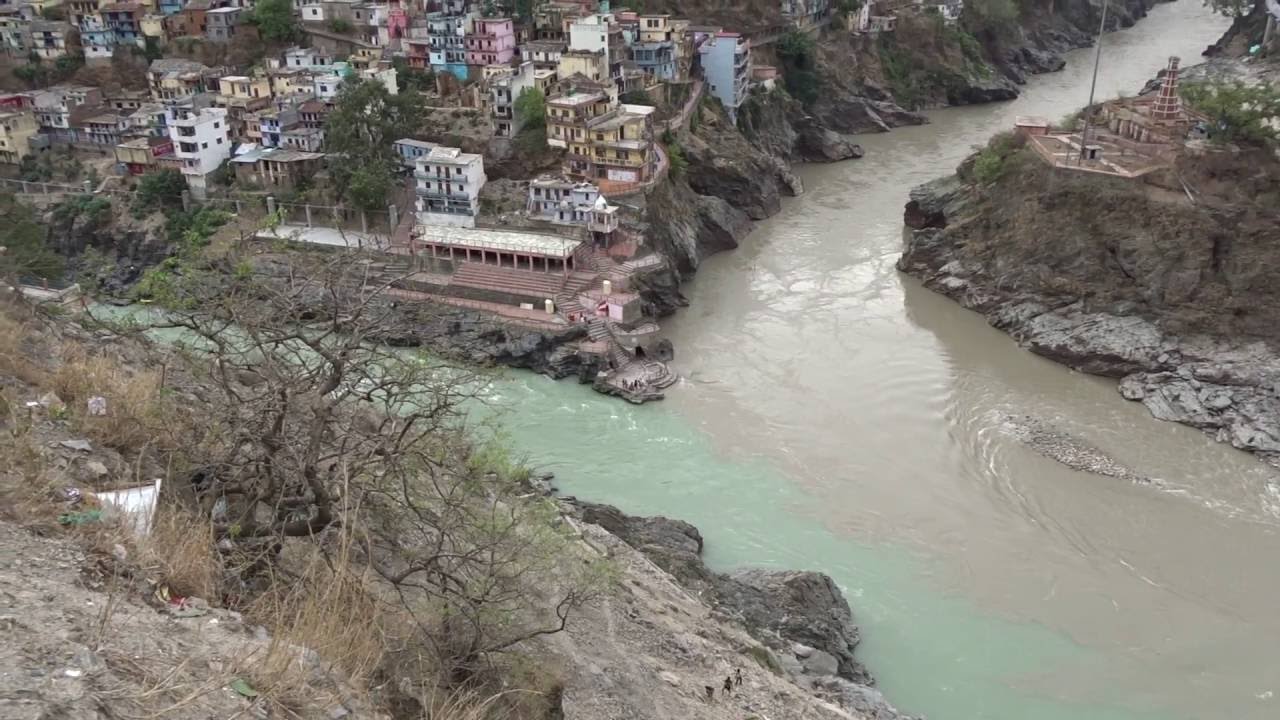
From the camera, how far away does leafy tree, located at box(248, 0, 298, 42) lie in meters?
34.5

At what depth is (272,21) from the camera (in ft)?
113

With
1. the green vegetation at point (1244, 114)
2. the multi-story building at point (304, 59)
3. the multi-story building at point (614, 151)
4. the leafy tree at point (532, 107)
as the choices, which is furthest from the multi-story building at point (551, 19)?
the green vegetation at point (1244, 114)

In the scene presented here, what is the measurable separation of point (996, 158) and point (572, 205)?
11286 mm

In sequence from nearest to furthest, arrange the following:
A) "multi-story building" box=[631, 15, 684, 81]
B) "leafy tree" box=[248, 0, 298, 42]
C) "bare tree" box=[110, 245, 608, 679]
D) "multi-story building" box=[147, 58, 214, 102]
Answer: "bare tree" box=[110, 245, 608, 679]
"multi-story building" box=[631, 15, 684, 81]
"multi-story building" box=[147, 58, 214, 102]
"leafy tree" box=[248, 0, 298, 42]

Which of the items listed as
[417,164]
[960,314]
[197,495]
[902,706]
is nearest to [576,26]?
[417,164]

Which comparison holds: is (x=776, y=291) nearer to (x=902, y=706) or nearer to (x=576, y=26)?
(x=576, y=26)

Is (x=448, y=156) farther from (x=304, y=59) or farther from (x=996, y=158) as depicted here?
(x=996, y=158)

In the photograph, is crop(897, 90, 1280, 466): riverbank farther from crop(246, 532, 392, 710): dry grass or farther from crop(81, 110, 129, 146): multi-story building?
crop(81, 110, 129, 146): multi-story building

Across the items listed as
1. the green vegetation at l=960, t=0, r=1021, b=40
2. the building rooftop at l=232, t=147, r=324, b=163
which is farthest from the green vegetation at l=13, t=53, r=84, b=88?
the green vegetation at l=960, t=0, r=1021, b=40

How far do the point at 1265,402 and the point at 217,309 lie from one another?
18.5 m

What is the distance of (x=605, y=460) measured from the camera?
1659 cm

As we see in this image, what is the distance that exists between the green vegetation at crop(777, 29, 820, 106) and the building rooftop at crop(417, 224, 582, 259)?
19.1 meters

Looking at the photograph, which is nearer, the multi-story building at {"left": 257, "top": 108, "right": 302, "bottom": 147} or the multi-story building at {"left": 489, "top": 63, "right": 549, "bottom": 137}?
the multi-story building at {"left": 489, "top": 63, "right": 549, "bottom": 137}

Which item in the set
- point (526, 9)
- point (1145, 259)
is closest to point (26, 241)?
point (526, 9)
